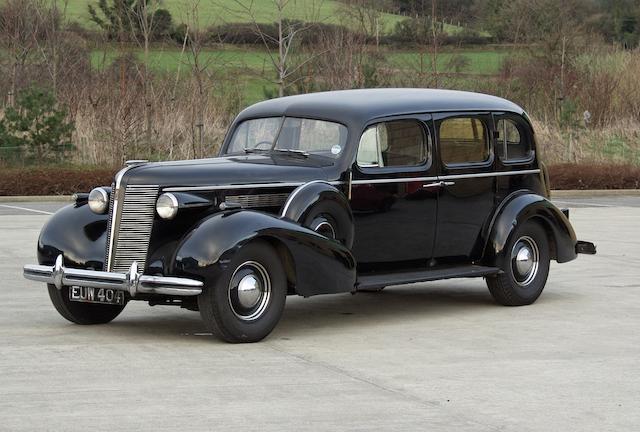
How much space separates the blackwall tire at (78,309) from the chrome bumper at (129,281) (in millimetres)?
461

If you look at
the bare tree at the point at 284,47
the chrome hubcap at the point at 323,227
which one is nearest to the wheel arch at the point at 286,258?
the chrome hubcap at the point at 323,227

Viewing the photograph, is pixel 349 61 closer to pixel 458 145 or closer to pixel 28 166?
pixel 28 166

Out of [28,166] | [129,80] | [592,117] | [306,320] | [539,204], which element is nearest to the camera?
[306,320]

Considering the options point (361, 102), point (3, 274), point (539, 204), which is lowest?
point (3, 274)

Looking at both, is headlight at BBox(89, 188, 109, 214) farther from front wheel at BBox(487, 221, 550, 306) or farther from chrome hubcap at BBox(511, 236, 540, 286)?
chrome hubcap at BBox(511, 236, 540, 286)

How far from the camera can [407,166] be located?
36.3ft

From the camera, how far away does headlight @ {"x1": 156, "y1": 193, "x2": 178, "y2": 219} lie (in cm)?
953

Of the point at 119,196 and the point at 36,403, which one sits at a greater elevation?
the point at 119,196

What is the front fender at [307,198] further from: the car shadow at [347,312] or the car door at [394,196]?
the car shadow at [347,312]

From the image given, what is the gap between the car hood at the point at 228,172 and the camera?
972 cm

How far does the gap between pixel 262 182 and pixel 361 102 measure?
1.45 m

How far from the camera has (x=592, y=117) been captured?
35312mm

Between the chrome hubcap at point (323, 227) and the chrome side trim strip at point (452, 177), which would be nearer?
the chrome hubcap at point (323, 227)

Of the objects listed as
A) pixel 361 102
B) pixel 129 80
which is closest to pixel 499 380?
pixel 361 102
